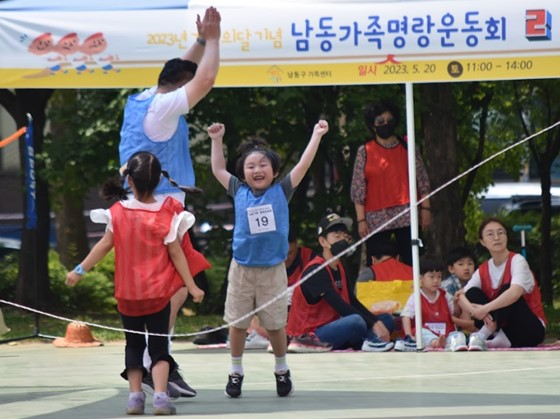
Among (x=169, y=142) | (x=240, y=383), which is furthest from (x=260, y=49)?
(x=240, y=383)

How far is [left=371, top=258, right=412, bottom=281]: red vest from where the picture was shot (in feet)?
43.2

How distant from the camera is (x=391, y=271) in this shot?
13.2 metres

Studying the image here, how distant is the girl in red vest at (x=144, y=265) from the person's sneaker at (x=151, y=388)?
403 mm

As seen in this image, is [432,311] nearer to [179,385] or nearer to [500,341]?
[500,341]

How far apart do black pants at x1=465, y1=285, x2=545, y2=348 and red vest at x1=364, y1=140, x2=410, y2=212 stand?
1.26 meters

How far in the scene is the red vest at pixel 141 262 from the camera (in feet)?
27.9

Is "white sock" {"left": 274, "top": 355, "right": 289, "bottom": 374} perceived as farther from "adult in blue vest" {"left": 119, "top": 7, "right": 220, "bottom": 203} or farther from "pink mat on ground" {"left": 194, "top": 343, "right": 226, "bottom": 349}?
"pink mat on ground" {"left": 194, "top": 343, "right": 226, "bottom": 349}

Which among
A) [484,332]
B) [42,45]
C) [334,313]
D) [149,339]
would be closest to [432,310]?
[484,332]

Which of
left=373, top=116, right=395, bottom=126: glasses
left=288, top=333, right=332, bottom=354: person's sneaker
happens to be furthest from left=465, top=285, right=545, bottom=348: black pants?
left=373, top=116, right=395, bottom=126: glasses

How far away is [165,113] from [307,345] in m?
3.77

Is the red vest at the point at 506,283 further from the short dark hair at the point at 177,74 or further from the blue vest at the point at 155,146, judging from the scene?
the short dark hair at the point at 177,74

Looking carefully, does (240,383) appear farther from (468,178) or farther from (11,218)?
(468,178)

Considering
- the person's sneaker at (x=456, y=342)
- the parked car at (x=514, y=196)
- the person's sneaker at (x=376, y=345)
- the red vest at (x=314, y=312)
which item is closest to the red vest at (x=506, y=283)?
the person's sneaker at (x=456, y=342)

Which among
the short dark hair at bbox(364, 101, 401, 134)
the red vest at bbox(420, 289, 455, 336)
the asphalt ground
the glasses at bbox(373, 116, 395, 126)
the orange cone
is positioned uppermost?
the short dark hair at bbox(364, 101, 401, 134)
